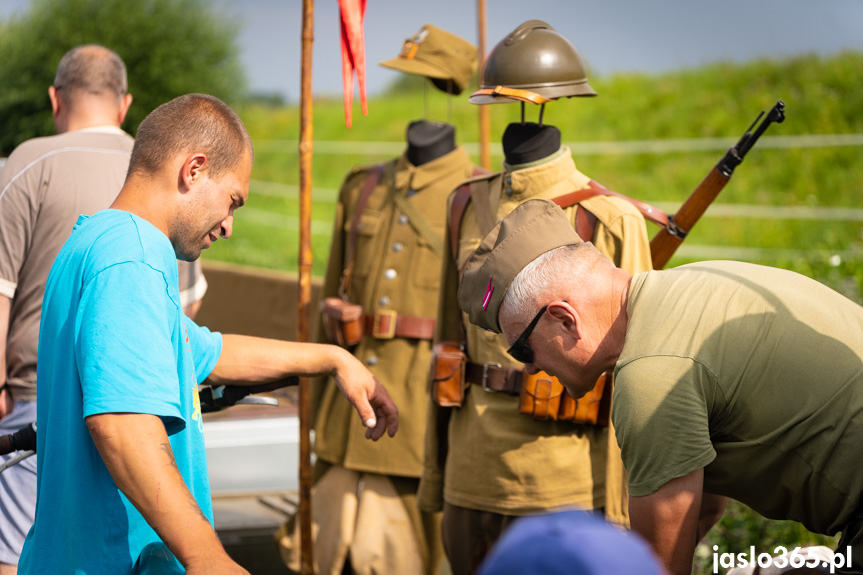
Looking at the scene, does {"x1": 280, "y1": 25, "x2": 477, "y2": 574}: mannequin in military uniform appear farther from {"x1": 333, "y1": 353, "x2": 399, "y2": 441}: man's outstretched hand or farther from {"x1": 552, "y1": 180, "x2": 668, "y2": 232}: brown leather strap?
{"x1": 333, "y1": 353, "x2": 399, "y2": 441}: man's outstretched hand

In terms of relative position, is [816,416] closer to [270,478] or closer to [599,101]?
[270,478]

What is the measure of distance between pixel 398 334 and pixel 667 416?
220 centimetres

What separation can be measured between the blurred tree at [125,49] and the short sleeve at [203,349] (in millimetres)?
9382

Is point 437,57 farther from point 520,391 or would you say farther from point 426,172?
point 520,391

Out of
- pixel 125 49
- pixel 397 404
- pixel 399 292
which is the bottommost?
pixel 397 404

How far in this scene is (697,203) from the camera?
310 cm

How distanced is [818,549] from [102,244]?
63.2 inches

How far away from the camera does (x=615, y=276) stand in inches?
80.0

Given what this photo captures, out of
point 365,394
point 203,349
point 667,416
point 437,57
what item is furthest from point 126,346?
point 437,57

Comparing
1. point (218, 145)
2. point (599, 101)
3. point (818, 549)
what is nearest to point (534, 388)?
point (818, 549)

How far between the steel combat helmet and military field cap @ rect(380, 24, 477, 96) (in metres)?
0.76

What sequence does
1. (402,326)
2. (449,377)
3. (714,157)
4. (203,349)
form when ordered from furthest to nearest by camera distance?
(714,157), (402,326), (449,377), (203,349)

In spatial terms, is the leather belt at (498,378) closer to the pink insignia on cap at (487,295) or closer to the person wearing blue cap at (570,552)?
the pink insignia on cap at (487,295)

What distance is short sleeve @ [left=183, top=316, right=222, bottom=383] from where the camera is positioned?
2.25 meters
